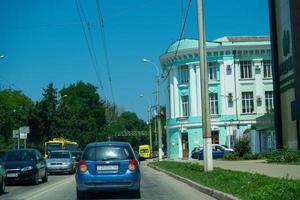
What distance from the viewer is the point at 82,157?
15898mm

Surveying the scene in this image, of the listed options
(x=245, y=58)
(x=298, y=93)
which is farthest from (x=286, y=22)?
(x=245, y=58)

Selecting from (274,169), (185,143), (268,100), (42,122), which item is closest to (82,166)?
(274,169)

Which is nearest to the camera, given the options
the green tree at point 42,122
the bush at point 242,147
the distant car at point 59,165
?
the distant car at point 59,165

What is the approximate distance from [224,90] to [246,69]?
400 cm

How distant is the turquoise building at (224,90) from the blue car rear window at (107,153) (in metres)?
54.4

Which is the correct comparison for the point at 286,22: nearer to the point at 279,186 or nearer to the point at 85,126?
the point at 279,186

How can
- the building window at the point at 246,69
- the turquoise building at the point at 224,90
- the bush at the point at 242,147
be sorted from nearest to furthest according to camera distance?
the bush at the point at 242,147 < the turquoise building at the point at 224,90 < the building window at the point at 246,69

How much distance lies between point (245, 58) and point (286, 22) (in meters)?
35.1

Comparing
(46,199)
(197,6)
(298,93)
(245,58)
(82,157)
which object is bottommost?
(46,199)

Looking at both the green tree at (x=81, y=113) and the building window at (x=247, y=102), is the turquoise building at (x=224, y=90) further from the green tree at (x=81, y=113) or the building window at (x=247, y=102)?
the green tree at (x=81, y=113)

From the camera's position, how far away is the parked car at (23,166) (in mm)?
23016

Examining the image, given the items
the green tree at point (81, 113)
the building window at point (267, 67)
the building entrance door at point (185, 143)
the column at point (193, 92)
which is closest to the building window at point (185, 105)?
the column at point (193, 92)

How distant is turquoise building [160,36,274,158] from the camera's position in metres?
70.6

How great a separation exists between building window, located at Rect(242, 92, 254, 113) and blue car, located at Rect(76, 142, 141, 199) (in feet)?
185
